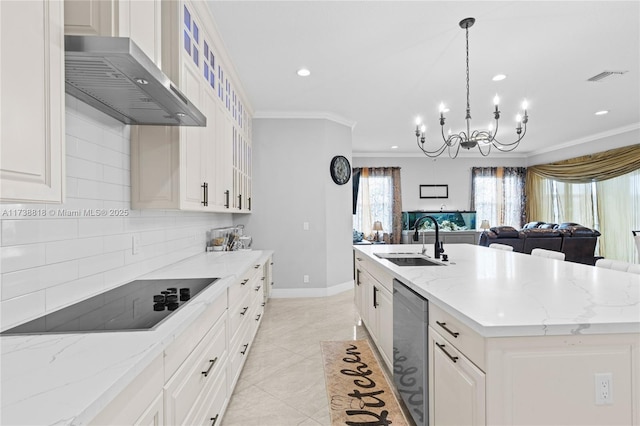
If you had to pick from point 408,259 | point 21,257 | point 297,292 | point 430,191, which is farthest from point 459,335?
point 430,191

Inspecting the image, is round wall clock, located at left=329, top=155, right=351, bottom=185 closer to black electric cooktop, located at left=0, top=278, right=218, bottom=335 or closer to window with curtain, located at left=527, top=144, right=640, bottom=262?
black electric cooktop, located at left=0, top=278, right=218, bottom=335

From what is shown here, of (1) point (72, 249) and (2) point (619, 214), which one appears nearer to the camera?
(1) point (72, 249)

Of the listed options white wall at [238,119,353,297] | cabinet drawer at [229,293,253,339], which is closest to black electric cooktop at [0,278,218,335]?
cabinet drawer at [229,293,253,339]

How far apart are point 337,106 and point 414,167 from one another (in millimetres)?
4671

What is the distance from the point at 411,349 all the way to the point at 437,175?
777 centimetres

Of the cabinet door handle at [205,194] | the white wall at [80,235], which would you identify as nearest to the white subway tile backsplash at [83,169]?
the white wall at [80,235]

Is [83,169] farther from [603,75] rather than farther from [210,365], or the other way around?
[603,75]

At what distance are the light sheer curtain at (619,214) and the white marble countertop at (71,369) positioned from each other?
8.13 metres

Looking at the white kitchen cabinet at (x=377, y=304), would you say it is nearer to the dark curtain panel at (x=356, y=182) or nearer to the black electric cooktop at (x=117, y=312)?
the black electric cooktop at (x=117, y=312)

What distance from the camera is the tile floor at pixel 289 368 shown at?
6.75ft

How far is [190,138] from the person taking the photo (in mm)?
2127

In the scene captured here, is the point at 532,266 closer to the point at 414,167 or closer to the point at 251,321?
the point at 251,321

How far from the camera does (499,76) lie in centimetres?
376

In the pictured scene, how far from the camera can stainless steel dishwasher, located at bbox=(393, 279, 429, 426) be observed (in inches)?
64.9
